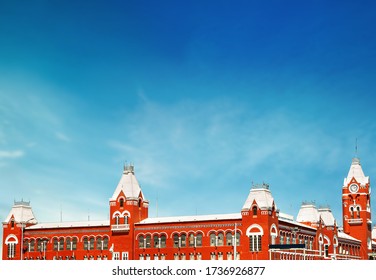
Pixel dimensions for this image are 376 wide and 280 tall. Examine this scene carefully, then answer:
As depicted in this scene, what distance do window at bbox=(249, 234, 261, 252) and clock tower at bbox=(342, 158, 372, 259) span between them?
44.4 m

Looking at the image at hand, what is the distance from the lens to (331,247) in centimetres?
11612

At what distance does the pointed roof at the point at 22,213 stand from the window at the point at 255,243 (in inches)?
1606

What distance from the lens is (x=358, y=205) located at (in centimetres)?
13075

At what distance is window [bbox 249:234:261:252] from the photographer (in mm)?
92188

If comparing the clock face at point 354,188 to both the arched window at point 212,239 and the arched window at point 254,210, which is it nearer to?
the arched window at point 254,210

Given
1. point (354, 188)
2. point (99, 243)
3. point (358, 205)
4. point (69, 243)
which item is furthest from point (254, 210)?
point (358, 205)

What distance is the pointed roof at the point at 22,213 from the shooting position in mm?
111688

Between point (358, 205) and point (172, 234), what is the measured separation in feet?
158

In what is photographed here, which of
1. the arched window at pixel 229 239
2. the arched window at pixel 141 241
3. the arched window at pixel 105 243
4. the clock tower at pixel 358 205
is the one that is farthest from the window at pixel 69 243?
the clock tower at pixel 358 205
